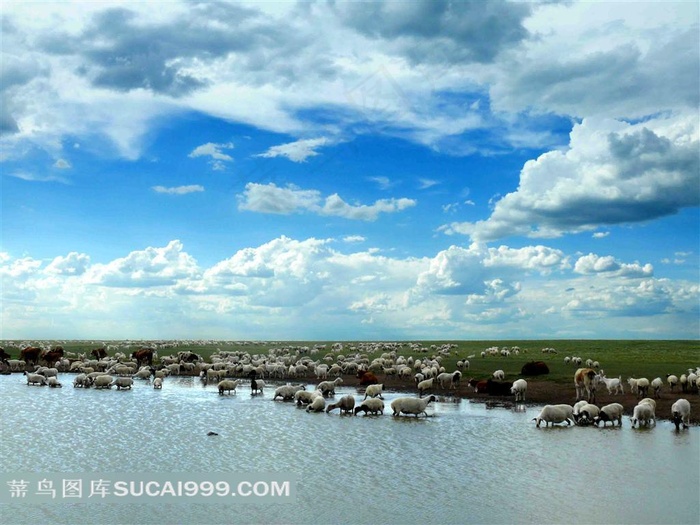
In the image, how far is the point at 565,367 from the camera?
5003cm

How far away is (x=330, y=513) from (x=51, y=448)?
39.2ft

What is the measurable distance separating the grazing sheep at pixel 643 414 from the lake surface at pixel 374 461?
606 mm

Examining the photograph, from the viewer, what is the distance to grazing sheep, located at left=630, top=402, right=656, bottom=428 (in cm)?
2438

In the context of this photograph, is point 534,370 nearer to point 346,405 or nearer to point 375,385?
point 375,385

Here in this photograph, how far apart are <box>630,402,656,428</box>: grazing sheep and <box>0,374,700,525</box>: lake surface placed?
0.61m

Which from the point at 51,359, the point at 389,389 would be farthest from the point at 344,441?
the point at 51,359

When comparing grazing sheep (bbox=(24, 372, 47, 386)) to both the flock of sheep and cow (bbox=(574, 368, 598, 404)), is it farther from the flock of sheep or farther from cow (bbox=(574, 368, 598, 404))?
cow (bbox=(574, 368, 598, 404))

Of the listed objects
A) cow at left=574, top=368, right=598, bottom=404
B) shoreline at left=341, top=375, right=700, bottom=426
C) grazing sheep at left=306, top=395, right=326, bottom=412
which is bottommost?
shoreline at left=341, top=375, right=700, bottom=426

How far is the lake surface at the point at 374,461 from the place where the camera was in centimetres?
1378

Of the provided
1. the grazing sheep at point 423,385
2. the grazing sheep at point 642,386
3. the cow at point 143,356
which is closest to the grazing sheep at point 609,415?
the grazing sheep at point 642,386

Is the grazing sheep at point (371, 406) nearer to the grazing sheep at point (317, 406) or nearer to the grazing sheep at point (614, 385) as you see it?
the grazing sheep at point (317, 406)

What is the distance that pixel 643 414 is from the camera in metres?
24.5

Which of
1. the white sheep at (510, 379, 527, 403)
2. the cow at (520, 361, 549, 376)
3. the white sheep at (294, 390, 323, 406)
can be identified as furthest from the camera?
the cow at (520, 361, 549, 376)

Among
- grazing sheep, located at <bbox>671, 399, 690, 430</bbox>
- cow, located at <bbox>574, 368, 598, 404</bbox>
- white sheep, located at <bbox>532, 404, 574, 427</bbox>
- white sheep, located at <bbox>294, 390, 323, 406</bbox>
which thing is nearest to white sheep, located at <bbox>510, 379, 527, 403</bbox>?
cow, located at <bbox>574, 368, 598, 404</bbox>
